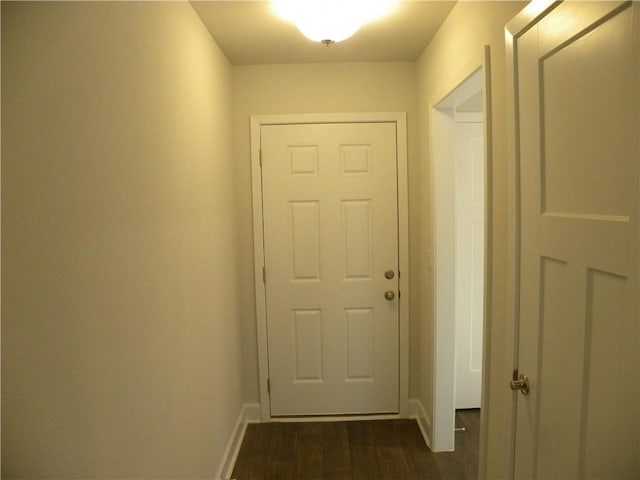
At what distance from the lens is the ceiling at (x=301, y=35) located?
168cm

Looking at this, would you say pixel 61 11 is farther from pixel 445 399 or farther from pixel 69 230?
pixel 445 399

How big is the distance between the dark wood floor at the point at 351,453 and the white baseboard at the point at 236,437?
0.13ft

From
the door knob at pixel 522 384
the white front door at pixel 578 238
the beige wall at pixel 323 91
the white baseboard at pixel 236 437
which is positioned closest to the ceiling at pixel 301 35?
the beige wall at pixel 323 91

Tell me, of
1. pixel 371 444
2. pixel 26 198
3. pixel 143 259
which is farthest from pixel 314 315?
pixel 26 198

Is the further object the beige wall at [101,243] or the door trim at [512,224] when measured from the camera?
the door trim at [512,224]

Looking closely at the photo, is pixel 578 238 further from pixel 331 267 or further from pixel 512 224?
pixel 331 267

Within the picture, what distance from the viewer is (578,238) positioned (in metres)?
0.85

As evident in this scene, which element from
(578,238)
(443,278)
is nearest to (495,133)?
(578,238)

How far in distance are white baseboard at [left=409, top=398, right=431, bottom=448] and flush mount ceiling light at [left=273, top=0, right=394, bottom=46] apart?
88.1 inches

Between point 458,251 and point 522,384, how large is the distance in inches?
58.8

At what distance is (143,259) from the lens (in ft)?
3.79

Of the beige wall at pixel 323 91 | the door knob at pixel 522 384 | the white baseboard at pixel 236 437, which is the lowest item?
the white baseboard at pixel 236 437

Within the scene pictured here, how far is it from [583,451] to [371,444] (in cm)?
165

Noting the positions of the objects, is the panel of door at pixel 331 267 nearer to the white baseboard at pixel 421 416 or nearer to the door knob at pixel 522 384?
the white baseboard at pixel 421 416
